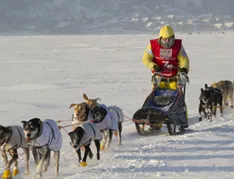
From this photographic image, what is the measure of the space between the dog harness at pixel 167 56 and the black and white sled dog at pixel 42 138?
9.32 feet

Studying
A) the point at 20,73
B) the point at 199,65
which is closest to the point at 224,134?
the point at 20,73

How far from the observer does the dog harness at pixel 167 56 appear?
7.37m

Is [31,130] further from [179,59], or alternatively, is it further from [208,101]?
[208,101]

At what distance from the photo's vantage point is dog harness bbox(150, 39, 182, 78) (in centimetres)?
737

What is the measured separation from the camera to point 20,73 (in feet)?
58.1

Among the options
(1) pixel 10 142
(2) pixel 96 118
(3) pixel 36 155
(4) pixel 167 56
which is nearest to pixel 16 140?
(1) pixel 10 142

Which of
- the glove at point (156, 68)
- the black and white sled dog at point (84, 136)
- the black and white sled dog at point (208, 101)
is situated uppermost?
the glove at point (156, 68)

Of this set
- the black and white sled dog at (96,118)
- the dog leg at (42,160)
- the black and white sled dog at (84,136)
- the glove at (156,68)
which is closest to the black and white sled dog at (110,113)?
the black and white sled dog at (96,118)

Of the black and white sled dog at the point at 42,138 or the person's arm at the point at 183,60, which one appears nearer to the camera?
the black and white sled dog at the point at 42,138

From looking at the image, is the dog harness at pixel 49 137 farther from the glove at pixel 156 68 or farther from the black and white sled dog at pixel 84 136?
the glove at pixel 156 68

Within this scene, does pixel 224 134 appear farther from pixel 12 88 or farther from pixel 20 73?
pixel 20 73

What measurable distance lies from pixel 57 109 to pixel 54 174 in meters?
4.87

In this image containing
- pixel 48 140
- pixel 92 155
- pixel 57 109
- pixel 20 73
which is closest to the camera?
pixel 48 140

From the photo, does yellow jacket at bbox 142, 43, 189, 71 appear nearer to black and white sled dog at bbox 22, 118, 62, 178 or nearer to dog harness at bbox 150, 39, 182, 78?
dog harness at bbox 150, 39, 182, 78
